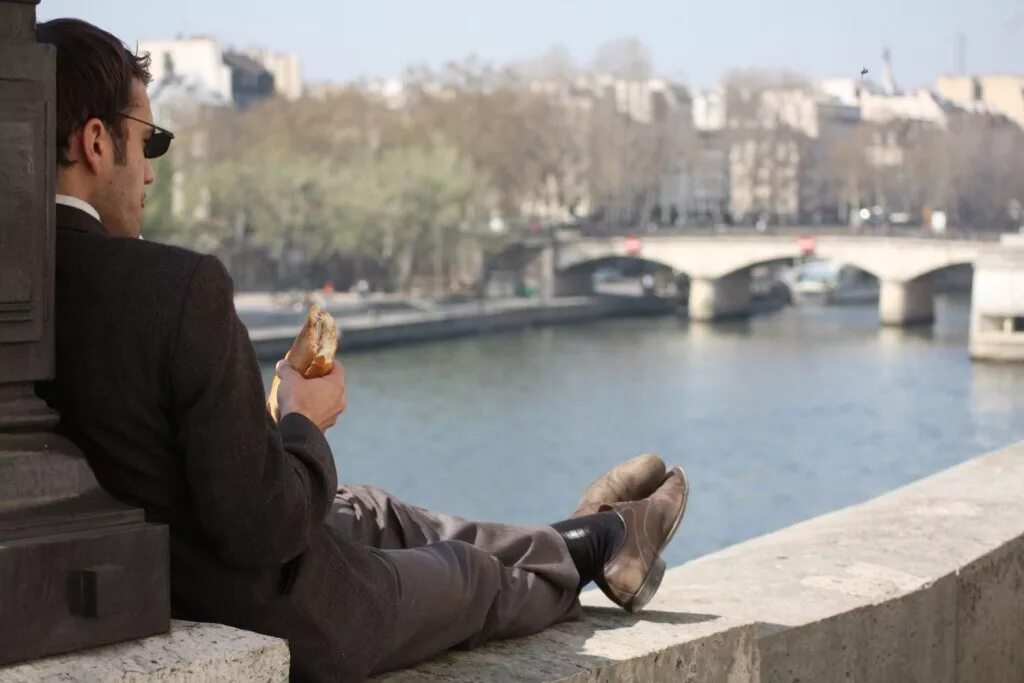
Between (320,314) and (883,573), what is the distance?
767 mm

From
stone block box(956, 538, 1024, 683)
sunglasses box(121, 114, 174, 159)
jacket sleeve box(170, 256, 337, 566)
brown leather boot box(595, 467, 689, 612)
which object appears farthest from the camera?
stone block box(956, 538, 1024, 683)

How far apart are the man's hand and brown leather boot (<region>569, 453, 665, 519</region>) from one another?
0.44 m

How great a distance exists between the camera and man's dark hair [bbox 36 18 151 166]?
1.42 meters

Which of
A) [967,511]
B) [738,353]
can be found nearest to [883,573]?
[967,511]

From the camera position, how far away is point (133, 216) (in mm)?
1501

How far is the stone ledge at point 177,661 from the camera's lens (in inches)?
49.4

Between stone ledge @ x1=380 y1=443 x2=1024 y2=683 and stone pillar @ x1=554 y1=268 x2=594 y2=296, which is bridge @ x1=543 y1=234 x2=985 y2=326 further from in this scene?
stone ledge @ x1=380 y1=443 x2=1024 y2=683

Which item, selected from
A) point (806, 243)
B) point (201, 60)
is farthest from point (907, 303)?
point (201, 60)

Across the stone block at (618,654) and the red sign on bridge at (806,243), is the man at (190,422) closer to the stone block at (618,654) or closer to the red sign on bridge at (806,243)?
the stone block at (618,654)

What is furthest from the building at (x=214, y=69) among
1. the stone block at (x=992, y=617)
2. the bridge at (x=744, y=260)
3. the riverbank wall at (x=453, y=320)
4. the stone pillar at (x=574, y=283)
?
the stone block at (x=992, y=617)

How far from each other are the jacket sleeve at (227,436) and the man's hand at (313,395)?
0.19 m

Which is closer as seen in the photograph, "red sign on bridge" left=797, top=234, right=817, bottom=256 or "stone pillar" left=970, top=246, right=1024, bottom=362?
"stone pillar" left=970, top=246, right=1024, bottom=362

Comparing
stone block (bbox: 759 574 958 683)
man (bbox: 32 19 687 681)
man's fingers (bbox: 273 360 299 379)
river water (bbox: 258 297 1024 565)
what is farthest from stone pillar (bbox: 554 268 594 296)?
man (bbox: 32 19 687 681)

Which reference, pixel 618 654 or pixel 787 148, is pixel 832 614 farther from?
pixel 787 148
